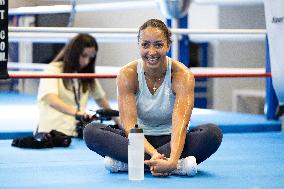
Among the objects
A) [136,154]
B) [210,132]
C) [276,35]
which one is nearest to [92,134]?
[136,154]

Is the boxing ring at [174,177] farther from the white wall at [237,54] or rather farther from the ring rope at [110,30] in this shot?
the white wall at [237,54]

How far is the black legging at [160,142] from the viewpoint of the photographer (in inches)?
112

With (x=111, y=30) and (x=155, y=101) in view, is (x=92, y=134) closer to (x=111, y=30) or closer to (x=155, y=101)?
(x=155, y=101)

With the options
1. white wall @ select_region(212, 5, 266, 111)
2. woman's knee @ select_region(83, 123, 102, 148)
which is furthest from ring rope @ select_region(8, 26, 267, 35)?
white wall @ select_region(212, 5, 266, 111)

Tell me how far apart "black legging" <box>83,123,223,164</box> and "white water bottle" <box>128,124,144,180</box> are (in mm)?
147

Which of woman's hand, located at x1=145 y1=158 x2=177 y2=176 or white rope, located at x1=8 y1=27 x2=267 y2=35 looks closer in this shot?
woman's hand, located at x1=145 y1=158 x2=177 y2=176

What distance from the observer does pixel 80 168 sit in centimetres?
299

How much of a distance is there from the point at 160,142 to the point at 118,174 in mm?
241

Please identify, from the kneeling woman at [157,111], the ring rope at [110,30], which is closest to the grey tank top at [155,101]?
the kneeling woman at [157,111]

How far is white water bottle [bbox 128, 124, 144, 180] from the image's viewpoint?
102 inches

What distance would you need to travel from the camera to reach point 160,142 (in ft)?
9.68

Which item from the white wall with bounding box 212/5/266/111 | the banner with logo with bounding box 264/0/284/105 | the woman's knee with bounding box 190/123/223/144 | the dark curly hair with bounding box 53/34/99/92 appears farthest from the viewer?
the white wall with bounding box 212/5/266/111

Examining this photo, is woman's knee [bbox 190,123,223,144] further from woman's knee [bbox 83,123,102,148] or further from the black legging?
woman's knee [bbox 83,123,102,148]

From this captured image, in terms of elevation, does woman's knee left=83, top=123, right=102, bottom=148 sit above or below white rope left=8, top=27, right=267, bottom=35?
below
